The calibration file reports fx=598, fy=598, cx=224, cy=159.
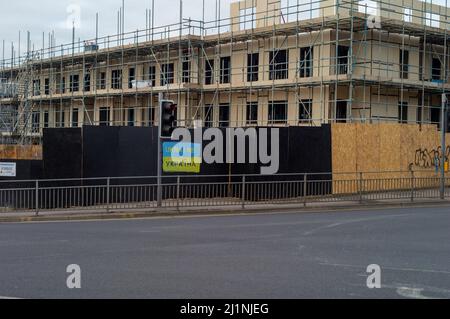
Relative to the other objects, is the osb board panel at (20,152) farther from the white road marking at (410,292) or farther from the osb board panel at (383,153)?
the white road marking at (410,292)

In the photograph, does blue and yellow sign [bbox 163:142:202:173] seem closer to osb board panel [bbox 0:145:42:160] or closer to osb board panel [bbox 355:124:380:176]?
osb board panel [bbox 355:124:380:176]

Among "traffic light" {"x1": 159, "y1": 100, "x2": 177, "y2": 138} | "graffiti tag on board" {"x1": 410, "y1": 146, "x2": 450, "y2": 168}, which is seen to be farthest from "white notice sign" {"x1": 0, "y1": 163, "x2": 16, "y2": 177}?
"graffiti tag on board" {"x1": 410, "y1": 146, "x2": 450, "y2": 168}

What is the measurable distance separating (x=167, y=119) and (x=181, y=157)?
418cm

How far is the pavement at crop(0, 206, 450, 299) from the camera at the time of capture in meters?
8.27

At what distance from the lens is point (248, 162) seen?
23969 mm

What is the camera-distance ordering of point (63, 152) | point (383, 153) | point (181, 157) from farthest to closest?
point (383, 153) → point (181, 157) → point (63, 152)

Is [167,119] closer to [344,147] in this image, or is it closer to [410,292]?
[344,147]

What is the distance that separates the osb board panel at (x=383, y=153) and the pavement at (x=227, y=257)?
808 centimetres

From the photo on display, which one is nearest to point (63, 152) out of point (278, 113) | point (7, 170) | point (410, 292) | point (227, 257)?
point (7, 170)

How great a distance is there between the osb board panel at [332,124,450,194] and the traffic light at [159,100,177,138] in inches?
315

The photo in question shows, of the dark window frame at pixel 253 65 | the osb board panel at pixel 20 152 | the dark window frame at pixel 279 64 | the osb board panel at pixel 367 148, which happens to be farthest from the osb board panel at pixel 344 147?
the osb board panel at pixel 20 152

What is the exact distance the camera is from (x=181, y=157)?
2377 centimetres
